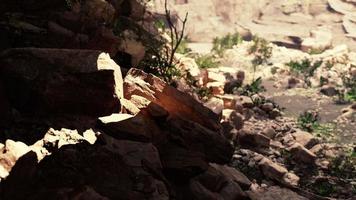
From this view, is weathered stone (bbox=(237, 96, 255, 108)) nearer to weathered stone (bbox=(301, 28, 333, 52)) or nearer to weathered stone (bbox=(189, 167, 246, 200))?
weathered stone (bbox=(189, 167, 246, 200))

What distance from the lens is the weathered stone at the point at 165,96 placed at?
6.75 metres

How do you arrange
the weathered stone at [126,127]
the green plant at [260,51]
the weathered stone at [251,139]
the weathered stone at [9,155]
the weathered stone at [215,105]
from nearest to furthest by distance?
the weathered stone at [9,155] < the weathered stone at [126,127] < the weathered stone at [215,105] < the weathered stone at [251,139] < the green plant at [260,51]

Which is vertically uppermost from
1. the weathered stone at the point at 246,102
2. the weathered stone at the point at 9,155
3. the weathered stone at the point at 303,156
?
the weathered stone at the point at 9,155

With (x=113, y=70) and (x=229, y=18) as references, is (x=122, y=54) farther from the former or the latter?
(x=229, y=18)

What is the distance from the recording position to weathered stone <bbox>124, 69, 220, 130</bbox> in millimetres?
6754

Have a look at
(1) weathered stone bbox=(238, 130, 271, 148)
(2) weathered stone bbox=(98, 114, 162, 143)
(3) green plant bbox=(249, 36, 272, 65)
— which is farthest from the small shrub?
(3) green plant bbox=(249, 36, 272, 65)

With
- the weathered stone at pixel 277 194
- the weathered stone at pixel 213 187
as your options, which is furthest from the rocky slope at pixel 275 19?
the weathered stone at pixel 213 187

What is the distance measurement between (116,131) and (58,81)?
1104mm

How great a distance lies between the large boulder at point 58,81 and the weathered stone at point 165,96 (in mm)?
759

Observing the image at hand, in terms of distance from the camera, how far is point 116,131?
5.53 metres

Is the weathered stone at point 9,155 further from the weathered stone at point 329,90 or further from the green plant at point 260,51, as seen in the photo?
the green plant at point 260,51

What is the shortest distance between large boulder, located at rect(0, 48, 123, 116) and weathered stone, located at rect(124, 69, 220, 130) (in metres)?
0.76

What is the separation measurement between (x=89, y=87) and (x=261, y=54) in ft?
82.5

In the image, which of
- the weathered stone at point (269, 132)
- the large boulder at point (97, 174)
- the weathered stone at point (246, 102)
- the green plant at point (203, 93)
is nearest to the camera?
the large boulder at point (97, 174)
